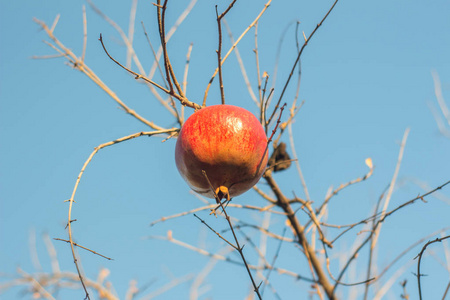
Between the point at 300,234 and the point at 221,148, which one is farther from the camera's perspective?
the point at 300,234

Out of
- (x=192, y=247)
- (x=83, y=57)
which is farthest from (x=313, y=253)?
(x=83, y=57)

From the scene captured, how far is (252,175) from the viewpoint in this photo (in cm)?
142

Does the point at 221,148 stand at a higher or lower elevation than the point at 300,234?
lower

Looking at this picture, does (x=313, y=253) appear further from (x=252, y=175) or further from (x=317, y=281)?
(x=252, y=175)

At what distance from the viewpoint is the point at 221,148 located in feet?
4.26

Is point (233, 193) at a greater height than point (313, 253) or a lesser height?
lesser

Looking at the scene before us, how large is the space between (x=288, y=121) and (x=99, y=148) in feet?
3.48

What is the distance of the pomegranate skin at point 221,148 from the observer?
4.29ft

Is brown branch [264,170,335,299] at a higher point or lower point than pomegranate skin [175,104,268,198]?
higher

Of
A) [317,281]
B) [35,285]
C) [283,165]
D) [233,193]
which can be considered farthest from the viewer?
[35,285]

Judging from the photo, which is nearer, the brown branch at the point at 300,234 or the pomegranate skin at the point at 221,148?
the pomegranate skin at the point at 221,148

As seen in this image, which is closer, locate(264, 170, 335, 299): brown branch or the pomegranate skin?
the pomegranate skin

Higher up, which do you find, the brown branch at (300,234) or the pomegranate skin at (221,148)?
the brown branch at (300,234)

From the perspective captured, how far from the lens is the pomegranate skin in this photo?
1308 millimetres
